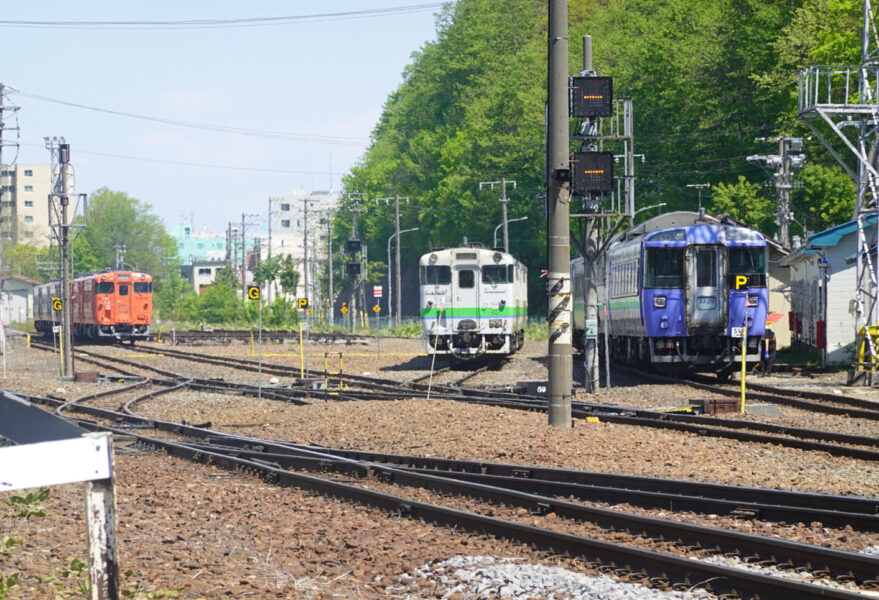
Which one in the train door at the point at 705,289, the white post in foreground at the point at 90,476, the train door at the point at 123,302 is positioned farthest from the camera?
the train door at the point at 123,302

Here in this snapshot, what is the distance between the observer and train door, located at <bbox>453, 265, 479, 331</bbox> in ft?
103

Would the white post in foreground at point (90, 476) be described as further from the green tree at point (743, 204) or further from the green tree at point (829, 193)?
the green tree at point (743, 204)

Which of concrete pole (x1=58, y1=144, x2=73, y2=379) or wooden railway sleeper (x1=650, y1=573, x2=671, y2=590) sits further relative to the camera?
concrete pole (x1=58, y1=144, x2=73, y2=379)

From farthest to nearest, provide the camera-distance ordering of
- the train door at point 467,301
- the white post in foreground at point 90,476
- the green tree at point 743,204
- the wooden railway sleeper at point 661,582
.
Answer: the green tree at point 743,204 < the train door at point 467,301 < the wooden railway sleeper at point 661,582 < the white post in foreground at point 90,476

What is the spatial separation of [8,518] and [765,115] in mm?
47773

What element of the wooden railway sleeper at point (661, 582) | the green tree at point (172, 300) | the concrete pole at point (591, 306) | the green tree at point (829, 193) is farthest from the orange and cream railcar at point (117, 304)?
the wooden railway sleeper at point (661, 582)

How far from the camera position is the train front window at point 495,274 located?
31578 millimetres

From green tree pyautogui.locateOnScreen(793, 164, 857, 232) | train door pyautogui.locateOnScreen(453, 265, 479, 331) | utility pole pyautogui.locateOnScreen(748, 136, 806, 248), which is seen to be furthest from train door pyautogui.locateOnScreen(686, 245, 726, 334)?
green tree pyautogui.locateOnScreen(793, 164, 857, 232)

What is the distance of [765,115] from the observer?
5278cm

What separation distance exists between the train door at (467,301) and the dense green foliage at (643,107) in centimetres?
2039

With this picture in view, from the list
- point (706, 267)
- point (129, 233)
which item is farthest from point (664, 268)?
point (129, 233)

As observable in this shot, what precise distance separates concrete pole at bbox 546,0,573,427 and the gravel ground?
0.58m

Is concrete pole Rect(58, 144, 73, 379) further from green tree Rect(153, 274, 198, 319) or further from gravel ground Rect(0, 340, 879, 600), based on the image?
green tree Rect(153, 274, 198, 319)

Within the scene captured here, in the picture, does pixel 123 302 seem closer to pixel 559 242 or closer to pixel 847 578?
pixel 559 242
